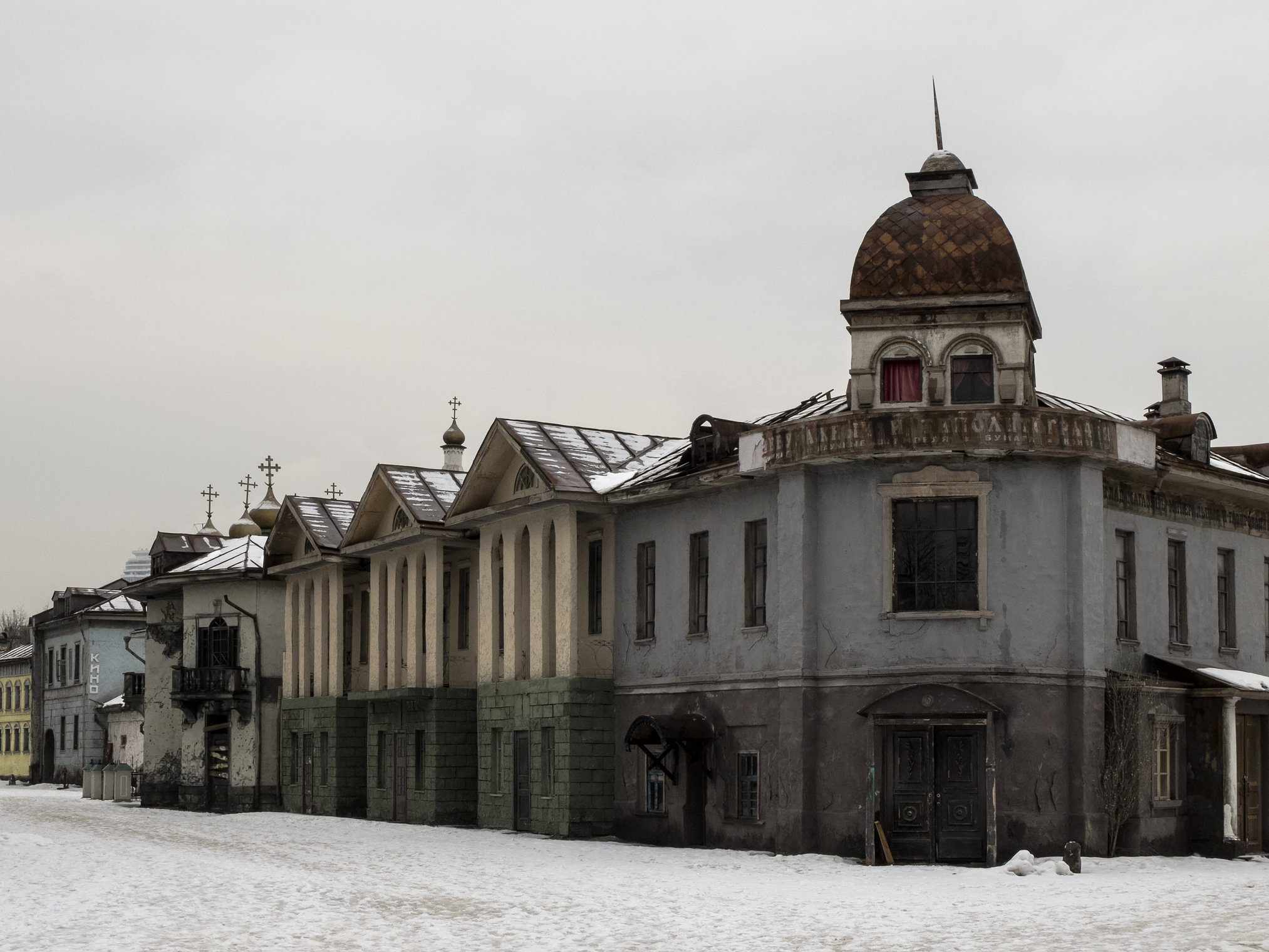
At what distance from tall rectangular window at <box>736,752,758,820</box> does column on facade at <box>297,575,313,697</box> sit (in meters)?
19.4

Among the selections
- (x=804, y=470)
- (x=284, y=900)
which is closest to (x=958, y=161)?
(x=804, y=470)

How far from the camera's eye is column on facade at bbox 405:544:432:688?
3959 cm

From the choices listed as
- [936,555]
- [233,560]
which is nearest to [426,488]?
[233,560]

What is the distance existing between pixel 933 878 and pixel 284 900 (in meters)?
8.75

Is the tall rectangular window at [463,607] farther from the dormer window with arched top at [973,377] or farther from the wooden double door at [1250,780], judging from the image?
the wooden double door at [1250,780]

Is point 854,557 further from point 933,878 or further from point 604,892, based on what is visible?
point 604,892

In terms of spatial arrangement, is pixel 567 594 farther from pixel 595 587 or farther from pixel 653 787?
pixel 653 787

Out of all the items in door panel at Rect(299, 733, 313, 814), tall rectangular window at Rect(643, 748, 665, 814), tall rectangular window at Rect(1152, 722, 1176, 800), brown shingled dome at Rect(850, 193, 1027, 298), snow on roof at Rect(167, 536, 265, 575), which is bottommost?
door panel at Rect(299, 733, 313, 814)

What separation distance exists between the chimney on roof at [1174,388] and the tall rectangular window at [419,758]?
694 inches

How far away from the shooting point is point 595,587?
1355 inches

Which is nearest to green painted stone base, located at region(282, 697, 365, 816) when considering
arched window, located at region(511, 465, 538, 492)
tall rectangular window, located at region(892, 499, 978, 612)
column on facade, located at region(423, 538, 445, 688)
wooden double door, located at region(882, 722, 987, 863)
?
column on facade, located at region(423, 538, 445, 688)

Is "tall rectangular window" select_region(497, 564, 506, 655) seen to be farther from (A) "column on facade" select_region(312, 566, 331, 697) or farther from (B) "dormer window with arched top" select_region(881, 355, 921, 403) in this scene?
(B) "dormer window with arched top" select_region(881, 355, 921, 403)

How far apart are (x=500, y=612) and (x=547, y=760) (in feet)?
14.3

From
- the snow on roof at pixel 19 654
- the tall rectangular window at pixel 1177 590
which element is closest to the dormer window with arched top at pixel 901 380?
the tall rectangular window at pixel 1177 590
